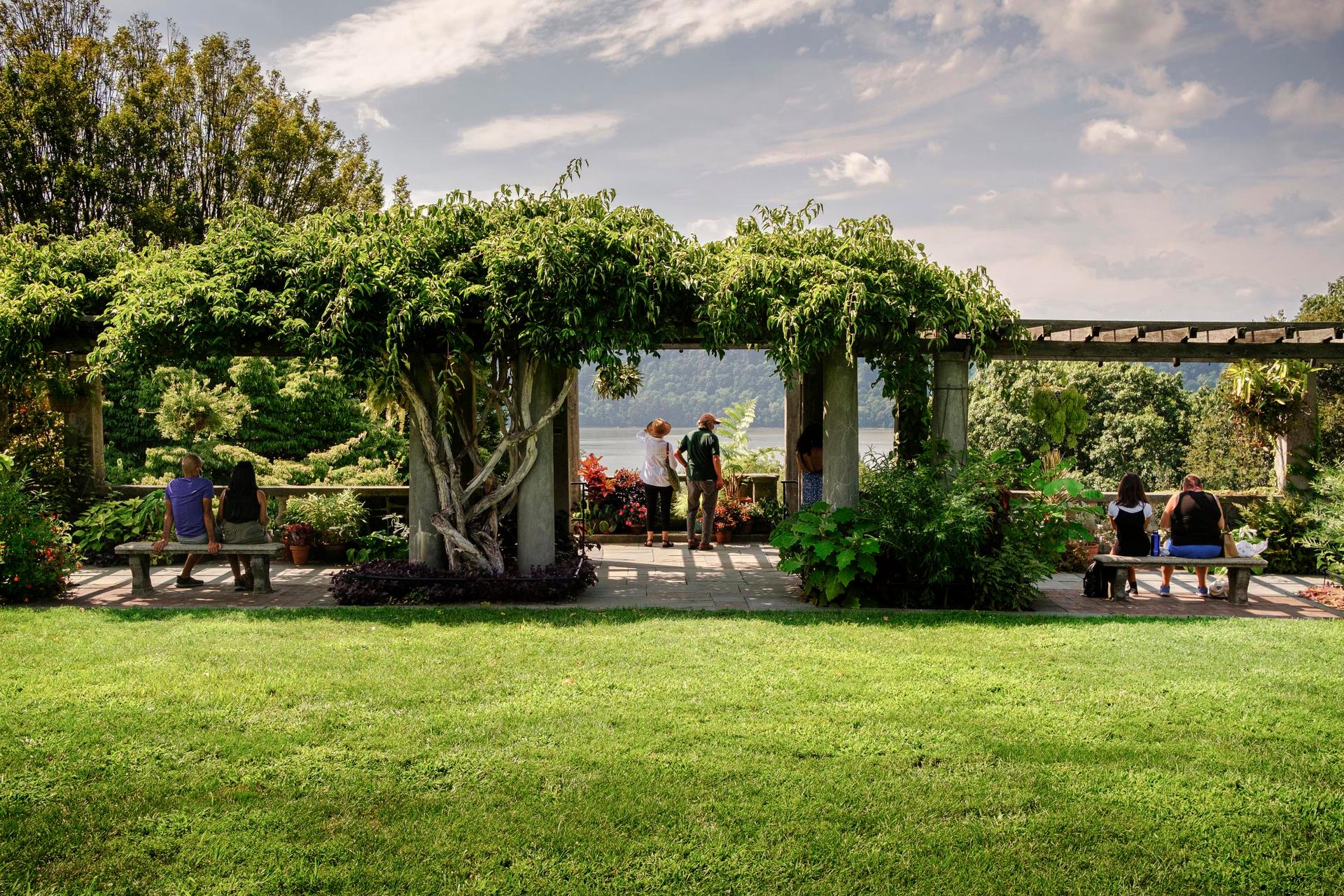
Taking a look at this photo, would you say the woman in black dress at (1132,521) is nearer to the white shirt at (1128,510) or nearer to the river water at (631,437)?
the white shirt at (1128,510)

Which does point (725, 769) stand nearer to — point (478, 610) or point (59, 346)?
point (478, 610)

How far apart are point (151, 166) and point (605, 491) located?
41.8 feet

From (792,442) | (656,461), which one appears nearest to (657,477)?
(656,461)

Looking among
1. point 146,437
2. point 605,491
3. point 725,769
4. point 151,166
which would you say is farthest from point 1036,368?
point 146,437

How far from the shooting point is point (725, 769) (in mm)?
4426

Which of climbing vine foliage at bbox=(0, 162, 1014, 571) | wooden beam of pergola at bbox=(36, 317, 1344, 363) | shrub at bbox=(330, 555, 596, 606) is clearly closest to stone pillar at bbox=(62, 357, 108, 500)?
wooden beam of pergola at bbox=(36, 317, 1344, 363)

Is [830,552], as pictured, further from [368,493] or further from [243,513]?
[368,493]

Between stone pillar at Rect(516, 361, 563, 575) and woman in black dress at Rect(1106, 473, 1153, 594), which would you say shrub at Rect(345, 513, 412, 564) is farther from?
woman in black dress at Rect(1106, 473, 1153, 594)

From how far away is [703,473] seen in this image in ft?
38.0

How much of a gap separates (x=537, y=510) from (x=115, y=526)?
217 inches

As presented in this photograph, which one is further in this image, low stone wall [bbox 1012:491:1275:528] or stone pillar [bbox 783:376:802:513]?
stone pillar [bbox 783:376:802:513]

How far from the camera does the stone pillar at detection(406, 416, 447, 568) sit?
8844 mm

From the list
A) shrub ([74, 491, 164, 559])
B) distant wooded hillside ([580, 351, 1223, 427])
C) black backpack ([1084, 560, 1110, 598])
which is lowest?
black backpack ([1084, 560, 1110, 598])

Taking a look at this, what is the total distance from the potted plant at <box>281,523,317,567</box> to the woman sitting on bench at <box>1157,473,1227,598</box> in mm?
8906
